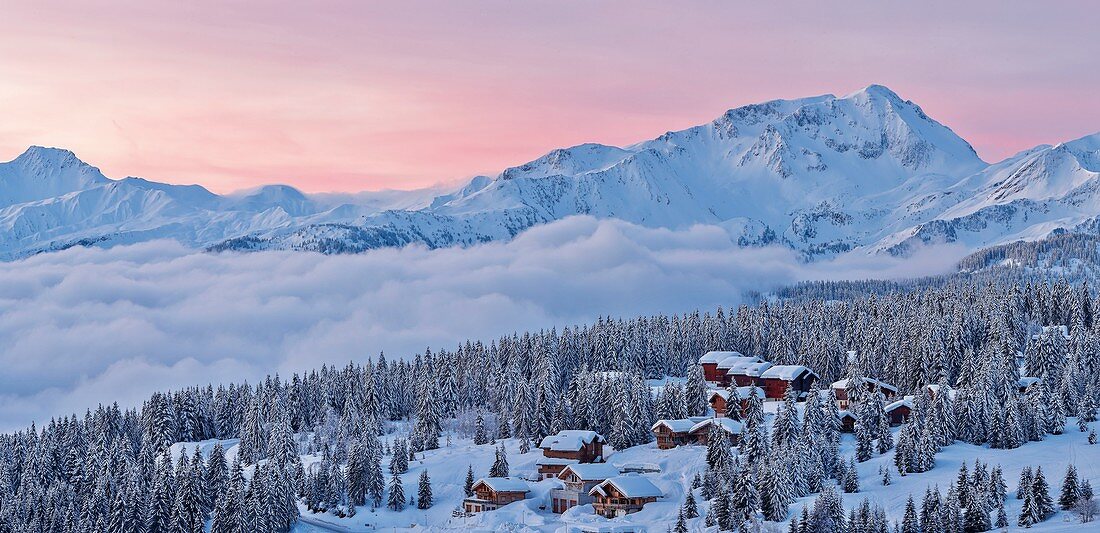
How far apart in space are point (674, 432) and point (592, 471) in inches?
653

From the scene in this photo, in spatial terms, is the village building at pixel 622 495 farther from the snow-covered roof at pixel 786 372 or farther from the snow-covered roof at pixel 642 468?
the snow-covered roof at pixel 786 372

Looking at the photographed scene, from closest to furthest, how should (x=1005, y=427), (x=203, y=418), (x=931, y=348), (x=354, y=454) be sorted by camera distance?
(x=1005, y=427)
(x=354, y=454)
(x=931, y=348)
(x=203, y=418)

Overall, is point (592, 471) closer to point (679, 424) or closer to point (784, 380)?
point (679, 424)

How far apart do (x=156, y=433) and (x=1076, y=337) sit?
12428cm

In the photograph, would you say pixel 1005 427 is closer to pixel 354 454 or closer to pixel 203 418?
pixel 354 454

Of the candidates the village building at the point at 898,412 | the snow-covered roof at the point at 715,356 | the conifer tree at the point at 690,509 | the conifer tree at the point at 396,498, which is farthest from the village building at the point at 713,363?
the conifer tree at the point at 690,509

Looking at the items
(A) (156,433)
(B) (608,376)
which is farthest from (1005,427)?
(A) (156,433)

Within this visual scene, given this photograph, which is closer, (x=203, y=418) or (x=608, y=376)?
(x=608, y=376)

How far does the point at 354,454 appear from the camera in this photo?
472 ft

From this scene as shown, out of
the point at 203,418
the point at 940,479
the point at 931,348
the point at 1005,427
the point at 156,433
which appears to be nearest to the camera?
the point at 940,479

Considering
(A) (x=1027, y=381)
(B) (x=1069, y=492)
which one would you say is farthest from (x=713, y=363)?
(B) (x=1069, y=492)

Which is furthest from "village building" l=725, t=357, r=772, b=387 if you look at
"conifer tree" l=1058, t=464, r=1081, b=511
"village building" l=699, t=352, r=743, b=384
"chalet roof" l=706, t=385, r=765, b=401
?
"conifer tree" l=1058, t=464, r=1081, b=511

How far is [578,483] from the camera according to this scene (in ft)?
450

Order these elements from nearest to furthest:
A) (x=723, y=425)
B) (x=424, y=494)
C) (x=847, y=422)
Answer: (x=424, y=494) < (x=723, y=425) < (x=847, y=422)
